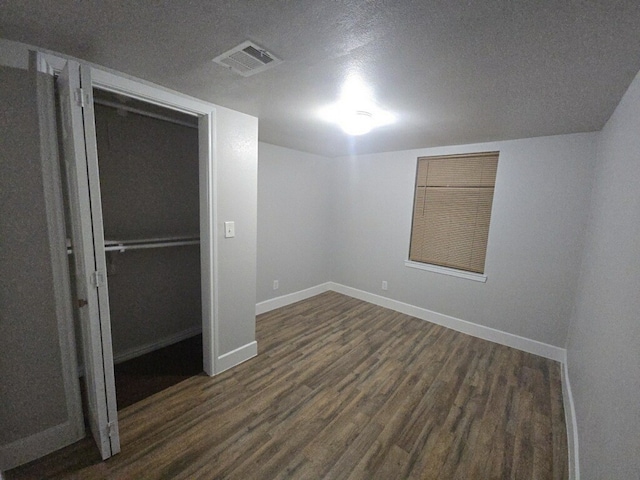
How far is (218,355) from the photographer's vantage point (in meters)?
2.38

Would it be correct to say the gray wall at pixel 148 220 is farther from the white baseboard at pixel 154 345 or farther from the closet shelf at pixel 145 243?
the closet shelf at pixel 145 243

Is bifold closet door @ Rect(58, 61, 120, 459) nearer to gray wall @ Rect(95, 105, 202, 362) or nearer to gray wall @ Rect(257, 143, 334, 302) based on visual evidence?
gray wall @ Rect(95, 105, 202, 362)

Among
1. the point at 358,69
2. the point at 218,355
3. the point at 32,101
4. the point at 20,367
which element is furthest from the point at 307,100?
the point at 20,367

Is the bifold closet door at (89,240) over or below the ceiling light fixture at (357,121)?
below

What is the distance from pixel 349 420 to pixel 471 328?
2.15m

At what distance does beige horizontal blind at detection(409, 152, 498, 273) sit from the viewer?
3.13m

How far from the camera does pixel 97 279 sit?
1.41m

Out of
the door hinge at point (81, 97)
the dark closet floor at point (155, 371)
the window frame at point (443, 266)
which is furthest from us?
the window frame at point (443, 266)

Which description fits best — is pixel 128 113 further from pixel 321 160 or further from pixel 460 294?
pixel 460 294

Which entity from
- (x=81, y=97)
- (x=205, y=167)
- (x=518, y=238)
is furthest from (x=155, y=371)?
(x=518, y=238)

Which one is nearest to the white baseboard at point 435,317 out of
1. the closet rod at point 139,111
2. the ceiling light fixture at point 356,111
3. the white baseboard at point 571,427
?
the white baseboard at point 571,427

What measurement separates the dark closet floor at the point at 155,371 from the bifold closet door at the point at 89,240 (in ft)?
1.77

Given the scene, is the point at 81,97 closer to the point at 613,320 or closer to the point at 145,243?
the point at 145,243

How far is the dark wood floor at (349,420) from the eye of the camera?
1565 mm
